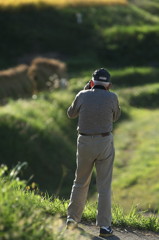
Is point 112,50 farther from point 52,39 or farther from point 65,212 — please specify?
point 65,212

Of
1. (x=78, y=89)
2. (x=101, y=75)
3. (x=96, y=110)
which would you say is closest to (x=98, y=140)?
(x=96, y=110)

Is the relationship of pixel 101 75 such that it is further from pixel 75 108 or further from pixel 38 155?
pixel 38 155

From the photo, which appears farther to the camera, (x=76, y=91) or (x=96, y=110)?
(x=76, y=91)

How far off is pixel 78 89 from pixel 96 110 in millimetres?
22344

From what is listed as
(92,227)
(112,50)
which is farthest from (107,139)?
(112,50)

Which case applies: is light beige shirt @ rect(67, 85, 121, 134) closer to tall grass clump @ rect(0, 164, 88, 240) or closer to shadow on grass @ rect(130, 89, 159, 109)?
tall grass clump @ rect(0, 164, 88, 240)

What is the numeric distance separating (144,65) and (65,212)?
116 feet

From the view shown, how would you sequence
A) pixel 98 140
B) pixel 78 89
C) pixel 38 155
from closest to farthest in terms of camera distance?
pixel 98 140 → pixel 38 155 → pixel 78 89

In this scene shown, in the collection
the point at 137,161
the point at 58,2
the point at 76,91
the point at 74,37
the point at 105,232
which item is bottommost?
the point at 137,161

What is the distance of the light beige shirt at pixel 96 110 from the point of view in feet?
26.9

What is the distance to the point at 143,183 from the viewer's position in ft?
59.4

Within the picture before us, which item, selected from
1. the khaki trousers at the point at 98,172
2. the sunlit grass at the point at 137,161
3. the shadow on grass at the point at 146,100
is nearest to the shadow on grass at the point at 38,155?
the sunlit grass at the point at 137,161

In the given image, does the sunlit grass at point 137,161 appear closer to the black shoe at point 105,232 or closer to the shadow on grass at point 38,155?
the shadow on grass at point 38,155

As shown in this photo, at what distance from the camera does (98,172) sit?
27.1 feet
